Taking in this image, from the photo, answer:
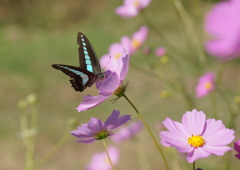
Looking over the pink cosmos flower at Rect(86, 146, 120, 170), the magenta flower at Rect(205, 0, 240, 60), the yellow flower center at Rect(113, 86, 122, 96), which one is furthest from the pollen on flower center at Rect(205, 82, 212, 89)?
→ the magenta flower at Rect(205, 0, 240, 60)

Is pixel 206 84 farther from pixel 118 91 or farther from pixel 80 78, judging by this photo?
pixel 118 91

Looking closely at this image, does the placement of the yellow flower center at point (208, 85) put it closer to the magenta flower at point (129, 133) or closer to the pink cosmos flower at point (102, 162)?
the magenta flower at point (129, 133)

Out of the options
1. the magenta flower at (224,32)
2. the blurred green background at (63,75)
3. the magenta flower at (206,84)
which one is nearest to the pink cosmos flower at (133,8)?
the blurred green background at (63,75)

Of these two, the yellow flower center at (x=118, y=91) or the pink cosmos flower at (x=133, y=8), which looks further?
the pink cosmos flower at (x=133, y=8)

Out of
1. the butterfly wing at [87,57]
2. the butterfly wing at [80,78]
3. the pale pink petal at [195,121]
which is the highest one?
the butterfly wing at [87,57]

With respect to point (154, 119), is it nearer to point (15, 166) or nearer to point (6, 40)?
point (15, 166)

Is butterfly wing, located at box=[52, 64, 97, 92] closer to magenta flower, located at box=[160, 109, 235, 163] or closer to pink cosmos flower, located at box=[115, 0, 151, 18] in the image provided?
magenta flower, located at box=[160, 109, 235, 163]

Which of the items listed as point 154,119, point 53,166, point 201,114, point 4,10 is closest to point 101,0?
point 4,10
